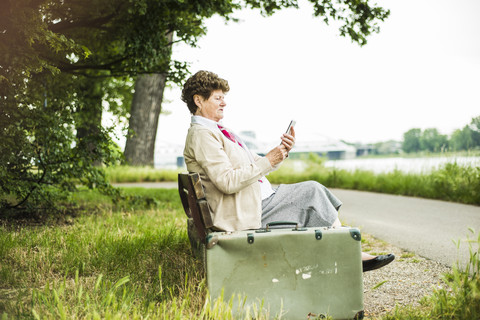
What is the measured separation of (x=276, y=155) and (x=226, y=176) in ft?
1.27

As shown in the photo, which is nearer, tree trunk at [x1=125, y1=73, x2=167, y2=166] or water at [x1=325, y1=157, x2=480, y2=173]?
water at [x1=325, y1=157, x2=480, y2=173]

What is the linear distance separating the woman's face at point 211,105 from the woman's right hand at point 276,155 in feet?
1.96

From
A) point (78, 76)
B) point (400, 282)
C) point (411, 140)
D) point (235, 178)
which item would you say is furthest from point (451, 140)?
point (235, 178)

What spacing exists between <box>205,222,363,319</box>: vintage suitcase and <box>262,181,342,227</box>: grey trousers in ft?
1.51

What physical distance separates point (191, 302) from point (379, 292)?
163cm

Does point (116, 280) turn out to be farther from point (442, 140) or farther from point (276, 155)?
point (442, 140)

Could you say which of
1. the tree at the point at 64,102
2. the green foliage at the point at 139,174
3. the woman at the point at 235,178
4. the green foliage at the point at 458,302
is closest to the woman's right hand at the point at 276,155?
the woman at the point at 235,178

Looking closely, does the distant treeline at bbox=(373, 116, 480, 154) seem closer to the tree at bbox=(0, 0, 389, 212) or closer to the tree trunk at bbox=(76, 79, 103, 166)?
the tree at bbox=(0, 0, 389, 212)

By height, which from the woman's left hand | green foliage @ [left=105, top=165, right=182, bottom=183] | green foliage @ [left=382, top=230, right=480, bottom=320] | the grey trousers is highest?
the woman's left hand

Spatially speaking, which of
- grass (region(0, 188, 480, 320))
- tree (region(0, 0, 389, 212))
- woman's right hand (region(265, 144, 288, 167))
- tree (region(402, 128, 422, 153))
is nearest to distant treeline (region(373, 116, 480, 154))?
tree (region(402, 128, 422, 153))

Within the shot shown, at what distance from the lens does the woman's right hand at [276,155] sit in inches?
129

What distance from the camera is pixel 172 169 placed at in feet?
57.0

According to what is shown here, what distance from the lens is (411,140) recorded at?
45.9 ft

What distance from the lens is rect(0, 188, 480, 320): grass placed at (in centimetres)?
273
